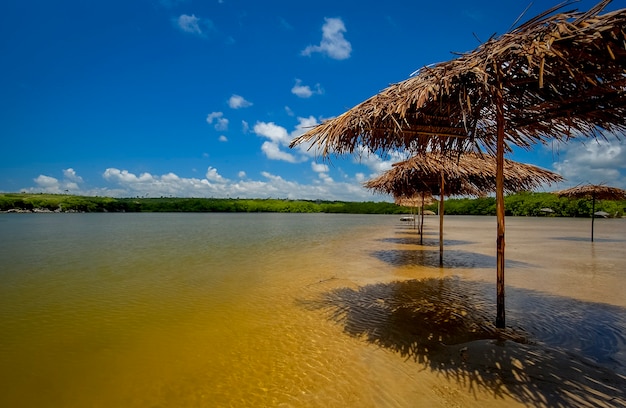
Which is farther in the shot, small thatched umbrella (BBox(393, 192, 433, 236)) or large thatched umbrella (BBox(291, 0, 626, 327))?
small thatched umbrella (BBox(393, 192, 433, 236))

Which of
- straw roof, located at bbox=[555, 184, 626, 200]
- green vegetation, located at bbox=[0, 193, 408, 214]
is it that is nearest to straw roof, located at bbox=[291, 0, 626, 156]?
straw roof, located at bbox=[555, 184, 626, 200]

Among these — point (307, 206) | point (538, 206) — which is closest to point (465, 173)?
point (538, 206)

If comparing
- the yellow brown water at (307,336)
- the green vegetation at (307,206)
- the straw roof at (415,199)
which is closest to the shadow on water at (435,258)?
the yellow brown water at (307,336)

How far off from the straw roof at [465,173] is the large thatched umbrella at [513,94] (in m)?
1.43

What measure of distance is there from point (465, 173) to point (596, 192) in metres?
9.94

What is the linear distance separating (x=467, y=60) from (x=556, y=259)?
29.7ft

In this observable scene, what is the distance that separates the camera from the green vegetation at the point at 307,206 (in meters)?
38.5

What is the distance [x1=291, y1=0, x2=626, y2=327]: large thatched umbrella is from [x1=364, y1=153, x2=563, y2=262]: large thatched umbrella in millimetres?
1432

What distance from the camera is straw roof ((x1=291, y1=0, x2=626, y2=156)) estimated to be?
2.36 metres

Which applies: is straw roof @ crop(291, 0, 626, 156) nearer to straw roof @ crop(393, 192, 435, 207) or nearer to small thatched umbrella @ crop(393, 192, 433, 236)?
small thatched umbrella @ crop(393, 192, 433, 236)

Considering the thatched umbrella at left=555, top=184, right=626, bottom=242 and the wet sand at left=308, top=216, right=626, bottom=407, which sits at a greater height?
the thatched umbrella at left=555, top=184, right=626, bottom=242

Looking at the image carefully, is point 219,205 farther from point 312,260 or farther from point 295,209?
point 312,260

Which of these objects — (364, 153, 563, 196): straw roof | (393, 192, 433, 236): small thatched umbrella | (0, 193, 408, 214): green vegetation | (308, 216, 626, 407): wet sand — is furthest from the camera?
(0, 193, 408, 214): green vegetation

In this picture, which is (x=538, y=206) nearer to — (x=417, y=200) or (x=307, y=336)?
(x=417, y=200)
